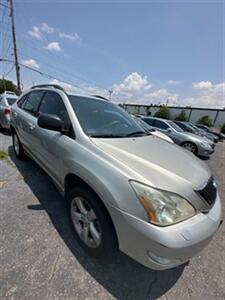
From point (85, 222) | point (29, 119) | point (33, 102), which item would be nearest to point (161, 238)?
point (85, 222)

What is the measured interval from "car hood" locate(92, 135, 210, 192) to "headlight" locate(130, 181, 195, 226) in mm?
61

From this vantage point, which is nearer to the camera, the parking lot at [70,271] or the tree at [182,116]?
the parking lot at [70,271]

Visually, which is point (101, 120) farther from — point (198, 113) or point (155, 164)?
point (198, 113)

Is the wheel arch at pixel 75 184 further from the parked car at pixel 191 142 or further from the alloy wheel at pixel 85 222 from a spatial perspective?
the parked car at pixel 191 142

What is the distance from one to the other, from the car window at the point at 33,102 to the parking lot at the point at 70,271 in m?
1.73

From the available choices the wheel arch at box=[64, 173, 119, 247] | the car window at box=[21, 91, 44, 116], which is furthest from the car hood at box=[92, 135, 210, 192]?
the car window at box=[21, 91, 44, 116]

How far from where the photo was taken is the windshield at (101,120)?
7.13 ft

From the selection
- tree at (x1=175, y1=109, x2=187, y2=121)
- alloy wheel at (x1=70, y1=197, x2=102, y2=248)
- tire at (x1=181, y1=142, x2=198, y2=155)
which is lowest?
tree at (x1=175, y1=109, x2=187, y2=121)

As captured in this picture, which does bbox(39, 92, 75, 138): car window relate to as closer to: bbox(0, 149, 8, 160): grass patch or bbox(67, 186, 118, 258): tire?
bbox(67, 186, 118, 258): tire

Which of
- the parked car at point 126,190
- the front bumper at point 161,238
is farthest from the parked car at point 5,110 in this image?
the front bumper at point 161,238

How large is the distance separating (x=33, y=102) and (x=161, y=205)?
10.2 feet

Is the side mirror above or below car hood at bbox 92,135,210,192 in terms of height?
above

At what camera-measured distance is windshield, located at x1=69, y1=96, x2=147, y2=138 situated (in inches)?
85.5

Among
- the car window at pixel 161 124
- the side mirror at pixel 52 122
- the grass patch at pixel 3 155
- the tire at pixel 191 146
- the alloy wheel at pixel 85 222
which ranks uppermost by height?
the side mirror at pixel 52 122
